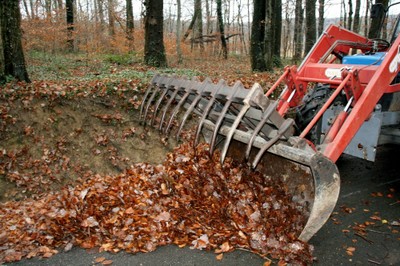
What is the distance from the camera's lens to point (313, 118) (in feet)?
13.1

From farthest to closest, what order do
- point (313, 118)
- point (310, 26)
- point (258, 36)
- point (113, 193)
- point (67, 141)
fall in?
point (310, 26)
point (258, 36)
point (67, 141)
point (113, 193)
point (313, 118)

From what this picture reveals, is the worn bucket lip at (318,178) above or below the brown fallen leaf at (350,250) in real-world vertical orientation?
above

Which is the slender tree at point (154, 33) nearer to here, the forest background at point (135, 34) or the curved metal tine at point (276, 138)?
the forest background at point (135, 34)

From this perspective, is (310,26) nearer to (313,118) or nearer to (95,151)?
(95,151)

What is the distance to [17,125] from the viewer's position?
20.8 ft

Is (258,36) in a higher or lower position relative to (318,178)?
higher

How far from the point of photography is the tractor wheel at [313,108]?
15.4ft

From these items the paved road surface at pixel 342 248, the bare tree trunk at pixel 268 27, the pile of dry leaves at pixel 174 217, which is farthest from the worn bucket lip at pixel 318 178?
the bare tree trunk at pixel 268 27

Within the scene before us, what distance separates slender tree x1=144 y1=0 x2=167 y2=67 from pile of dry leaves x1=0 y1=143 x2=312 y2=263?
23.7ft

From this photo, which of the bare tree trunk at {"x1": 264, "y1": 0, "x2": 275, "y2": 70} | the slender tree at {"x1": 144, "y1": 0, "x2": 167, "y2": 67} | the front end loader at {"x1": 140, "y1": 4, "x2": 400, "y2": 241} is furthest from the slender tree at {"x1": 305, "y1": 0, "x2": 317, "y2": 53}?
the front end loader at {"x1": 140, "y1": 4, "x2": 400, "y2": 241}

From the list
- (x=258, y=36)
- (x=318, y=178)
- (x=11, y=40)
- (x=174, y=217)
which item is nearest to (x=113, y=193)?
(x=174, y=217)

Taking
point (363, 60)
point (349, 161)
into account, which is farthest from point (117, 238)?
point (349, 161)

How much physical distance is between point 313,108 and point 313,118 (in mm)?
796

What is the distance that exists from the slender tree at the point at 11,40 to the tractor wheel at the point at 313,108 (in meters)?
5.89
